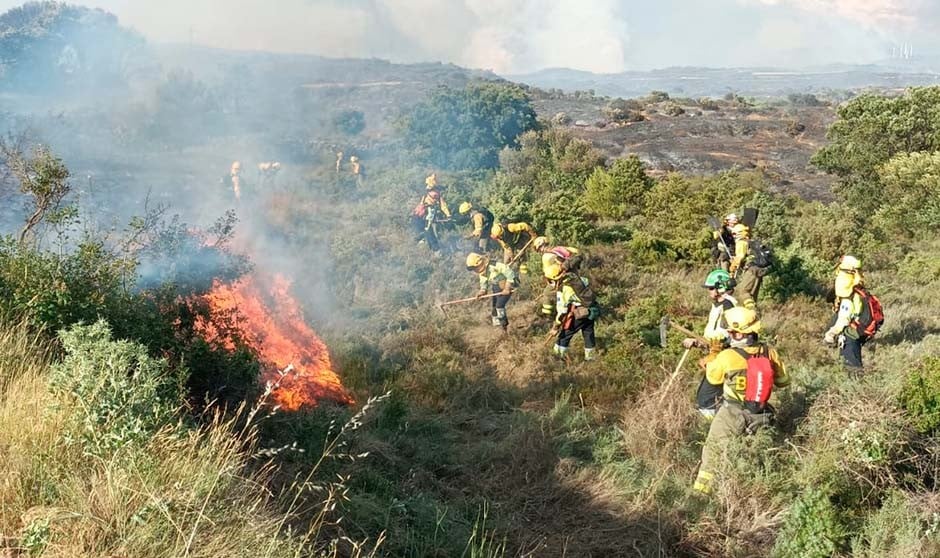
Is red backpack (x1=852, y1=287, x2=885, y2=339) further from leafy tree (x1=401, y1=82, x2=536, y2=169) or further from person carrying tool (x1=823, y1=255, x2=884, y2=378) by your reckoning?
leafy tree (x1=401, y1=82, x2=536, y2=169)

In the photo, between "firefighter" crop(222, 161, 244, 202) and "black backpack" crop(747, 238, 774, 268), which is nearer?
"black backpack" crop(747, 238, 774, 268)

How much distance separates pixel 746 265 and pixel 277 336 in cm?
743

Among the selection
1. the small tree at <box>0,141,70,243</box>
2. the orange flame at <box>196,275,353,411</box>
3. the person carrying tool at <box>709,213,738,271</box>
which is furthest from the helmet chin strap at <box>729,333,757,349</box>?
the small tree at <box>0,141,70,243</box>

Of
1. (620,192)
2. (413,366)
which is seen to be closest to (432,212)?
(620,192)

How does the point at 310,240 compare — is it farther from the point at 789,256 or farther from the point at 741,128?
the point at 741,128

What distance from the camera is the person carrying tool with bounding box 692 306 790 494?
5.55m

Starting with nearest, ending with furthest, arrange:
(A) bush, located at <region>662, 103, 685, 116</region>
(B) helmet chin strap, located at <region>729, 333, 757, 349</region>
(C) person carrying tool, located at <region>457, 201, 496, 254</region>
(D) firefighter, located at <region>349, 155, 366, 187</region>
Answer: (B) helmet chin strap, located at <region>729, 333, 757, 349</region> → (C) person carrying tool, located at <region>457, 201, 496, 254</region> → (D) firefighter, located at <region>349, 155, 366, 187</region> → (A) bush, located at <region>662, 103, 685, 116</region>

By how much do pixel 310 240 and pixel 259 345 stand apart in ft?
22.8

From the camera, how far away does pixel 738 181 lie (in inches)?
739

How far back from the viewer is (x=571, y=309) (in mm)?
8922

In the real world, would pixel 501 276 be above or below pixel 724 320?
below

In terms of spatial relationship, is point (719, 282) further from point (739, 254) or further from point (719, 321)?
point (739, 254)

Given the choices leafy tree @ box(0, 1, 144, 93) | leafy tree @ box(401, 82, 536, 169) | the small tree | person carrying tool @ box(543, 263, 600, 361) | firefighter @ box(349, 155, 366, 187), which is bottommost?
person carrying tool @ box(543, 263, 600, 361)

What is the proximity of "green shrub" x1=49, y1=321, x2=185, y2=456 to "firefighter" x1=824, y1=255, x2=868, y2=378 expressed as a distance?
7.41 meters
